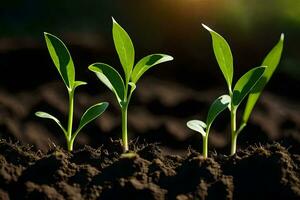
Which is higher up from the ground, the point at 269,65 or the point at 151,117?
the point at 269,65

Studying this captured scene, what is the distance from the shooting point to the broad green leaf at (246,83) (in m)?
1.70

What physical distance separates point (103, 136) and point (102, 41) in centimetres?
68

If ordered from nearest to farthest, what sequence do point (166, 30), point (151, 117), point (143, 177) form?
point (143, 177) < point (151, 117) < point (166, 30)

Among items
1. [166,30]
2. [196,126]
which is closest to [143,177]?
[196,126]

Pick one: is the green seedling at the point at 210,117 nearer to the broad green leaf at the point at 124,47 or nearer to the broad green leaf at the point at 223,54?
the broad green leaf at the point at 223,54

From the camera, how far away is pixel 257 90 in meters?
1.84

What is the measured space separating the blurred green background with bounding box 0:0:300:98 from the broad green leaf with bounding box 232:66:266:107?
105 cm

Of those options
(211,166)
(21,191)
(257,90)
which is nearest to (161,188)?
(211,166)

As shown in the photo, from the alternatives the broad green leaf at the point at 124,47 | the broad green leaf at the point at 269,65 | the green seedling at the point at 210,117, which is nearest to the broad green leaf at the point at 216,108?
the green seedling at the point at 210,117

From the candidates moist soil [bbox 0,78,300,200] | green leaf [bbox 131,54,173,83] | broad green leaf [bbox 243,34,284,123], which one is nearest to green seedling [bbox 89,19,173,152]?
green leaf [bbox 131,54,173,83]

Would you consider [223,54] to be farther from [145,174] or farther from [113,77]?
[145,174]

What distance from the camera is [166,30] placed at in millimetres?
3061

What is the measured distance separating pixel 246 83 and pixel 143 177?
384 millimetres

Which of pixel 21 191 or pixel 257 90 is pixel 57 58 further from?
pixel 257 90
